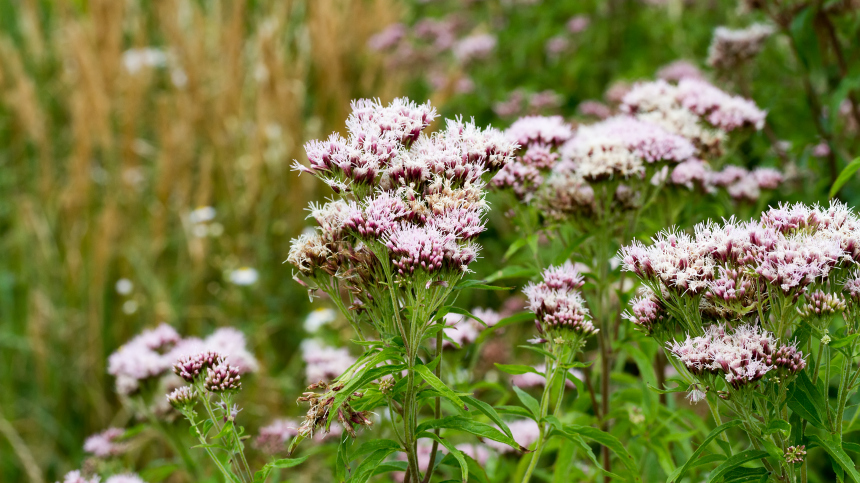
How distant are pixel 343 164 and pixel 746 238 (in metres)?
1.06

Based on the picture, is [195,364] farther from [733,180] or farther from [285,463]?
[733,180]

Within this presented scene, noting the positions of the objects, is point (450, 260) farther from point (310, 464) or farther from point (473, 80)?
point (473, 80)

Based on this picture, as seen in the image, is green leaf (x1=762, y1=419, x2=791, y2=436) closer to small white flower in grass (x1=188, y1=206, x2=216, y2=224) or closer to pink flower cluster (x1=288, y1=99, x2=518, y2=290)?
pink flower cluster (x1=288, y1=99, x2=518, y2=290)

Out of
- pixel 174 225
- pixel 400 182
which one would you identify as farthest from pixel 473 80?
pixel 400 182

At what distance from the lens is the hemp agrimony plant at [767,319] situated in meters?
1.62

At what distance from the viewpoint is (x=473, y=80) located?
6.34 meters

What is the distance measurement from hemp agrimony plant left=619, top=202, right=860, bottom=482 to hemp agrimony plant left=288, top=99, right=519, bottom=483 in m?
0.51

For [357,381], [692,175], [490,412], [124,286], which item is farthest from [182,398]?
[124,286]

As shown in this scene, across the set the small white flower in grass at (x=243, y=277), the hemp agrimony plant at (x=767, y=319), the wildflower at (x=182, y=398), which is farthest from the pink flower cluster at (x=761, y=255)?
the small white flower in grass at (x=243, y=277)

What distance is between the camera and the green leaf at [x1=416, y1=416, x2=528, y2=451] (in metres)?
1.72

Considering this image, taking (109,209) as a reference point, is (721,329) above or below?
below

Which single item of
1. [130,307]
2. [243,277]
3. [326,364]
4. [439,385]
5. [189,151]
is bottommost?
[439,385]

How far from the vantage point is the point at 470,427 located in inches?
70.1

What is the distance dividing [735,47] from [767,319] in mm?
2584
